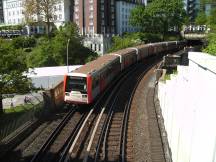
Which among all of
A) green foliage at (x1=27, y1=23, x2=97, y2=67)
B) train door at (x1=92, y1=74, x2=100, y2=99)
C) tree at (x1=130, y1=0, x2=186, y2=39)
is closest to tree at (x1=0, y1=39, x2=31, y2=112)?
train door at (x1=92, y1=74, x2=100, y2=99)

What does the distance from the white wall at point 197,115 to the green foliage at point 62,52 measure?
51.4 metres

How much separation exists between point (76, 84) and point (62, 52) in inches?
1671

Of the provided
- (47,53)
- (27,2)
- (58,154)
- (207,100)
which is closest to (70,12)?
(27,2)

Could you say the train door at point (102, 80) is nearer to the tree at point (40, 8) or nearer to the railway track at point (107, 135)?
the railway track at point (107, 135)

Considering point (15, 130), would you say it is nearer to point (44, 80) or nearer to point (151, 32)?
point (44, 80)

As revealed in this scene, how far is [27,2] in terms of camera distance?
283 feet

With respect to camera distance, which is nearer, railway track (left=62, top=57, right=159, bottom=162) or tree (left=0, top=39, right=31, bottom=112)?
railway track (left=62, top=57, right=159, bottom=162)

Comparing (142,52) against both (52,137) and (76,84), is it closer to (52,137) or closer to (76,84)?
(76,84)

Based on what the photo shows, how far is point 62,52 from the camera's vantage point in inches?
2640

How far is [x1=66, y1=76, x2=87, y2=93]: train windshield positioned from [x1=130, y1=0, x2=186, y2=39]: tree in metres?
63.1

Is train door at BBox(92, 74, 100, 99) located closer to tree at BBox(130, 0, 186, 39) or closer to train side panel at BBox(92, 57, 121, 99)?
train side panel at BBox(92, 57, 121, 99)

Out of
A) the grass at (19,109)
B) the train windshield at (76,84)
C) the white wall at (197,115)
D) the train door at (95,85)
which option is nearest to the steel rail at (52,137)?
the train windshield at (76,84)

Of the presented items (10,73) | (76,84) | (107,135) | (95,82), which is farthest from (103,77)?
(107,135)

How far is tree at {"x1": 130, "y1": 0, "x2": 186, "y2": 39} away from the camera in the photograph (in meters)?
86.0
